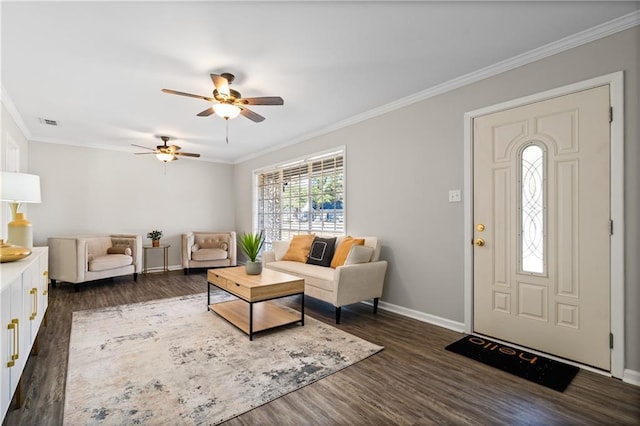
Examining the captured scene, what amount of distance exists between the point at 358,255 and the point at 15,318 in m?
2.77

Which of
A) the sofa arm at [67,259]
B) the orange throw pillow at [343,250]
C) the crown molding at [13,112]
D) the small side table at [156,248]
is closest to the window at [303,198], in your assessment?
the orange throw pillow at [343,250]

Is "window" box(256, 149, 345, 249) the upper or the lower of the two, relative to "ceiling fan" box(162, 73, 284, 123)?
lower

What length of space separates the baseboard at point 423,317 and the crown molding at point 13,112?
483 cm

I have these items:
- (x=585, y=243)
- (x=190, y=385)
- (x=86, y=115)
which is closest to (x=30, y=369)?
(x=190, y=385)

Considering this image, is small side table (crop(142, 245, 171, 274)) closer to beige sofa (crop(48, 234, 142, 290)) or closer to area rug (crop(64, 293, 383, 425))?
beige sofa (crop(48, 234, 142, 290))

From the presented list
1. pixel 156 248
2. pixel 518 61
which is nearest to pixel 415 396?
pixel 518 61

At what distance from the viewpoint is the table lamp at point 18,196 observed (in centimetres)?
253

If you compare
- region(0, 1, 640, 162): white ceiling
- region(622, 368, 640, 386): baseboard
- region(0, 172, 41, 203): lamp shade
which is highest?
region(0, 1, 640, 162): white ceiling

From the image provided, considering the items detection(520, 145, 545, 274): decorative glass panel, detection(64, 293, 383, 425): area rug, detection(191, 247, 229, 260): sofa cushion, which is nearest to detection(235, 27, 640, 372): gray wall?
detection(520, 145, 545, 274): decorative glass panel

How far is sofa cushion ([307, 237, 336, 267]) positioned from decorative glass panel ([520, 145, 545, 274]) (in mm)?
2157

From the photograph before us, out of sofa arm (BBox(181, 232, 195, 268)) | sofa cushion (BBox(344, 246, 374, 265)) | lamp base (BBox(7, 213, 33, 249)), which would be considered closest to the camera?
lamp base (BBox(7, 213, 33, 249))

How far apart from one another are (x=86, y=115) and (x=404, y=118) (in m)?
4.16

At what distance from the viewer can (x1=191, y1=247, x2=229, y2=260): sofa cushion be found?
19.1 feet

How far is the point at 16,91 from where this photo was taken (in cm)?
327
